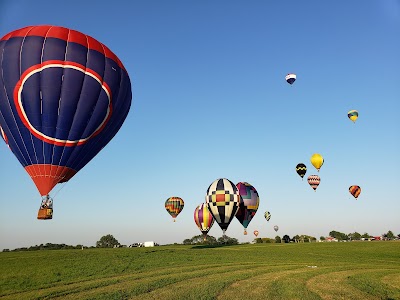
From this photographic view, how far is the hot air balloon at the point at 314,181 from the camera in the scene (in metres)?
66.1

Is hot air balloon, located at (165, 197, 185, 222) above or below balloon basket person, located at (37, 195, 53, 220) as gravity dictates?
above

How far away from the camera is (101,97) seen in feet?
80.7

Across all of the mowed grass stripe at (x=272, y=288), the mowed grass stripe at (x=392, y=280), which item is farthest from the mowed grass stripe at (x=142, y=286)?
the mowed grass stripe at (x=392, y=280)

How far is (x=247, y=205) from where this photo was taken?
53.6 metres

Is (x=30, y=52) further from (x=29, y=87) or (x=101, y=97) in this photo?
(x=101, y=97)

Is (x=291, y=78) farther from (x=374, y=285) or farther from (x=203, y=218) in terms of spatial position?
(x=374, y=285)

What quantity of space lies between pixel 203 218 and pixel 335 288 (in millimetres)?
51256

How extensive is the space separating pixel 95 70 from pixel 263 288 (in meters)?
18.7

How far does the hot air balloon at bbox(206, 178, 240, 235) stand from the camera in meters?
43.6

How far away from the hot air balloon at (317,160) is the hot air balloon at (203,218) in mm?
22049

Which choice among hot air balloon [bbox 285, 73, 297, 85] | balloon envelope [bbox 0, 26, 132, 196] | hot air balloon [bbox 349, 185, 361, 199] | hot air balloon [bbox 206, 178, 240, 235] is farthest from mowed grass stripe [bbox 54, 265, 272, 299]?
hot air balloon [bbox 349, 185, 361, 199]

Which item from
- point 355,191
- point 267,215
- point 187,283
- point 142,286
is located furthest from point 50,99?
point 267,215

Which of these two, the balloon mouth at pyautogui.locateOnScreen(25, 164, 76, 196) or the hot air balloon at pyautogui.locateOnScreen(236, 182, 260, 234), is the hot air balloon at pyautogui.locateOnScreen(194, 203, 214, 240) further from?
the balloon mouth at pyautogui.locateOnScreen(25, 164, 76, 196)

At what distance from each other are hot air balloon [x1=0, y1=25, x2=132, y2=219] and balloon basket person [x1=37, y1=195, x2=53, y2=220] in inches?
23.4
